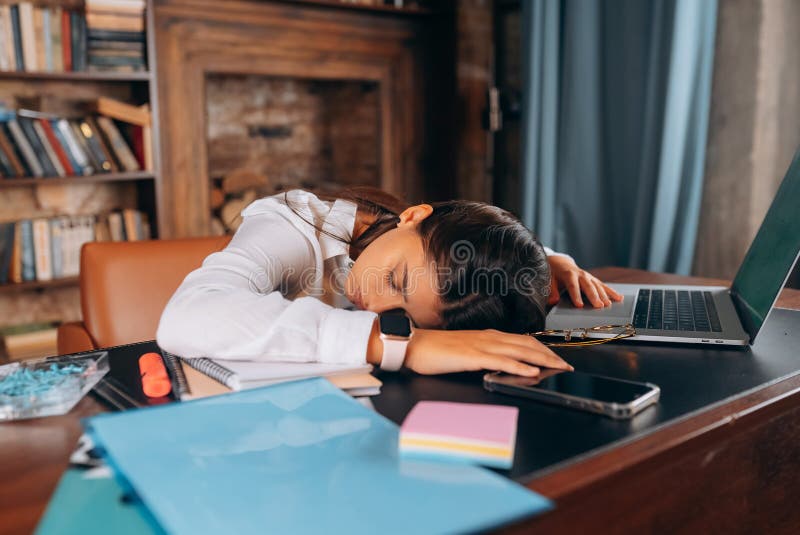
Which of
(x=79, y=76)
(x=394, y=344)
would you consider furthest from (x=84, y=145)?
(x=394, y=344)

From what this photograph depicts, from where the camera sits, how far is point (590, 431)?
2.03ft

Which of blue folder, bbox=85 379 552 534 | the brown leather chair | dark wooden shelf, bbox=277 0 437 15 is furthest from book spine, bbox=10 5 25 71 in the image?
blue folder, bbox=85 379 552 534

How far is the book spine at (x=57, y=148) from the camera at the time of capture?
262 centimetres

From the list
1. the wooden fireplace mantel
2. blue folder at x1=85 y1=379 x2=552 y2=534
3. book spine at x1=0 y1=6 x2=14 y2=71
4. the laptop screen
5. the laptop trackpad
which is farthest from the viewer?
the wooden fireplace mantel

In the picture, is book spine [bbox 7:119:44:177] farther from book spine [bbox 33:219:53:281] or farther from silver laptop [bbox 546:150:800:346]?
silver laptop [bbox 546:150:800:346]

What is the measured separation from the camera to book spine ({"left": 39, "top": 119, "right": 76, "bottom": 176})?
103 inches

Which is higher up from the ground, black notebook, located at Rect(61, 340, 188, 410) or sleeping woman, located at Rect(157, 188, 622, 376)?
sleeping woman, located at Rect(157, 188, 622, 376)

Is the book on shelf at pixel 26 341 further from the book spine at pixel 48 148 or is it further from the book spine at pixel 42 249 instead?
the book spine at pixel 48 148

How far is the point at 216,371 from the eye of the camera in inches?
30.2

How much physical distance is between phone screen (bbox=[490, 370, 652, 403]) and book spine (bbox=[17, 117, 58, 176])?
7.88 ft

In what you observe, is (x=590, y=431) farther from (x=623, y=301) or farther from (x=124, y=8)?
(x=124, y=8)

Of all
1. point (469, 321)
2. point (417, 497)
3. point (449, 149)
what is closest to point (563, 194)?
point (449, 149)

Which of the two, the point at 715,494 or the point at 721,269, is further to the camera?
the point at 721,269

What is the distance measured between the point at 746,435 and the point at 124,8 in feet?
8.61
